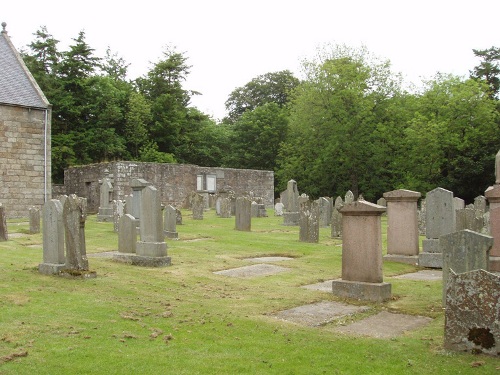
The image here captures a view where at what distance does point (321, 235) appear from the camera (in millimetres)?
18250

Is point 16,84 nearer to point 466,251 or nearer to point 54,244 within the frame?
point 54,244

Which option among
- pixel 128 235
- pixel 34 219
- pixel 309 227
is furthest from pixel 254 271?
pixel 34 219

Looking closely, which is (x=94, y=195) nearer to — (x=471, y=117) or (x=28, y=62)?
(x=28, y=62)

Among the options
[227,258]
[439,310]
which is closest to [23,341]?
[439,310]

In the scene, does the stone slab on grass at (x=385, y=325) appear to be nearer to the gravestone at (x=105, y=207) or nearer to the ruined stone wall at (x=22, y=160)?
the gravestone at (x=105, y=207)

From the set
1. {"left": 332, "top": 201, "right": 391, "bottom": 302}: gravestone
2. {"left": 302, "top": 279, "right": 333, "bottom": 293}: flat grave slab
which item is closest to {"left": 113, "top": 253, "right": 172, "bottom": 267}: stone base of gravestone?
{"left": 302, "top": 279, "right": 333, "bottom": 293}: flat grave slab

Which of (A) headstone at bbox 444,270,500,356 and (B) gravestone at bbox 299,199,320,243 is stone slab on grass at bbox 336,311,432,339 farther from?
(B) gravestone at bbox 299,199,320,243

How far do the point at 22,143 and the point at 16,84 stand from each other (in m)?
2.86

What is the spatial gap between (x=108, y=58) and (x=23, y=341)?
181ft

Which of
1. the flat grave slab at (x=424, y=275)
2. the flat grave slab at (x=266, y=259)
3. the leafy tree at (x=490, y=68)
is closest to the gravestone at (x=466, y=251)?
the flat grave slab at (x=424, y=275)

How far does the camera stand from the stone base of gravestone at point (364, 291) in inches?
315

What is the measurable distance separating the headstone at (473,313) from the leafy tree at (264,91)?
169ft

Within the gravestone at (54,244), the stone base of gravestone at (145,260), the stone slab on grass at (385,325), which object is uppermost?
the gravestone at (54,244)

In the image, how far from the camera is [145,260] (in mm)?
10969
